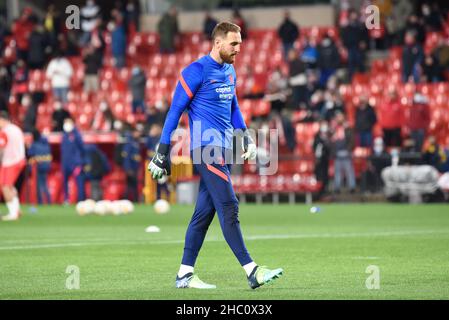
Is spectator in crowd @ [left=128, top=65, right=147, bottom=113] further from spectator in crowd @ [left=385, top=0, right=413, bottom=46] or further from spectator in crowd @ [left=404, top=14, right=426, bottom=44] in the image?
spectator in crowd @ [left=404, top=14, right=426, bottom=44]

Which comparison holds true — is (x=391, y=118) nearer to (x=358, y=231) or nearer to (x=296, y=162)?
(x=296, y=162)

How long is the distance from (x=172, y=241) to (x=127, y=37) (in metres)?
24.1

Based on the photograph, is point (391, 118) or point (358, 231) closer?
point (358, 231)

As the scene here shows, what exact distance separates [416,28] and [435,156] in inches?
245

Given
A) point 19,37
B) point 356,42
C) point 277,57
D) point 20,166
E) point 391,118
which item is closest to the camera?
point 20,166

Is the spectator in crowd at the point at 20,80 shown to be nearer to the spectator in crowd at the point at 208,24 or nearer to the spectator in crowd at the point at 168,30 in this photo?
the spectator in crowd at the point at 168,30

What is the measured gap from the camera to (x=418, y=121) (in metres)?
31.0

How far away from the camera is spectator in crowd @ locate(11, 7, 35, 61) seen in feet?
133

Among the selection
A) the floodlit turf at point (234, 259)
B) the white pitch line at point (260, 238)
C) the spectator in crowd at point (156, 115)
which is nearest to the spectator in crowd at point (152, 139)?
the spectator in crowd at point (156, 115)

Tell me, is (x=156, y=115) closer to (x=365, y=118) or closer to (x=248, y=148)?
(x=365, y=118)

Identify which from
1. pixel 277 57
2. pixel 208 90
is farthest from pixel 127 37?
pixel 208 90

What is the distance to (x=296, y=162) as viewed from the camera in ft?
104

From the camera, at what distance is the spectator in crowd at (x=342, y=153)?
3076 centimetres

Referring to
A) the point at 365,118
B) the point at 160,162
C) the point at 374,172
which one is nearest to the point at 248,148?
the point at 160,162
